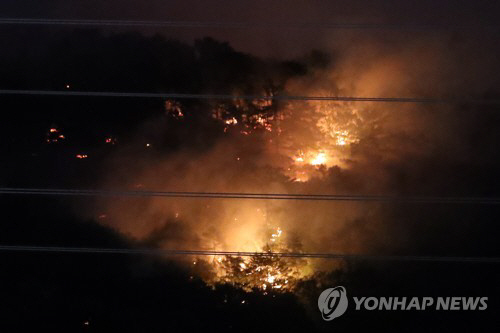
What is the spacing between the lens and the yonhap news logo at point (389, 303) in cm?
142

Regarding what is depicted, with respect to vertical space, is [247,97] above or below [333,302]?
above

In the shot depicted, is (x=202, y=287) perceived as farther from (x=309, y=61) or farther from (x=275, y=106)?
(x=309, y=61)

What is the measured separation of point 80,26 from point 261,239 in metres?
0.86

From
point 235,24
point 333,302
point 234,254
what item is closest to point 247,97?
point 235,24

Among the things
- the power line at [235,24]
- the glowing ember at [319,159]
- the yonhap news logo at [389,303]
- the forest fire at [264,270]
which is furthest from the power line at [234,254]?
the power line at [235,24]

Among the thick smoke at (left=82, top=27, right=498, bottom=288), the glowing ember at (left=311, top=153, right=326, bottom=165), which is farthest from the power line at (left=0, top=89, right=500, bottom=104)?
the glowing ember at (left=311, top=153, right=326, bottom=165)

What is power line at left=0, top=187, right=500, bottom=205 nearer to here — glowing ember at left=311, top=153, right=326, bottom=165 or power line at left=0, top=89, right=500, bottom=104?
glowing ember at left=311, top=153, right=326, bottom=165

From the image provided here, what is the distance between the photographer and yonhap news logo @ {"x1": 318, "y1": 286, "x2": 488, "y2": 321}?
4.67 feet

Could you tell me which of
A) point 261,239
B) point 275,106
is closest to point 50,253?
point 261,239

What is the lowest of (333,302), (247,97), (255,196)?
(333,302)

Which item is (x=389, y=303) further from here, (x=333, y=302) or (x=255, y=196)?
(x=255, y=196)

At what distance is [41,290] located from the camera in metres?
1.50

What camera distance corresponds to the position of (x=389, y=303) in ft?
4.72

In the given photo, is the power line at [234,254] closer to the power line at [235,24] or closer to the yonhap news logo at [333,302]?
the yonhap news logo at [333,302]
